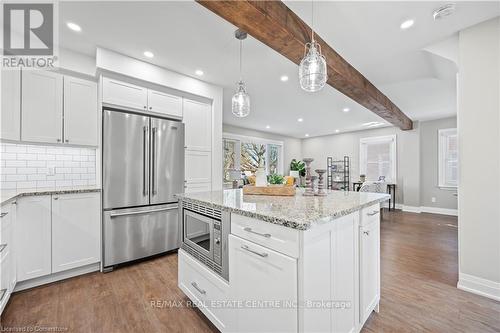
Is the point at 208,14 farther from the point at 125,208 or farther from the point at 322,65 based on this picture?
the point at 125,208

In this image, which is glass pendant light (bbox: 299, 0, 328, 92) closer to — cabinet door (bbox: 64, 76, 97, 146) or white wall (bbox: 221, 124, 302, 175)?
cabinet door (bbox: 64, 76, 97, 146)

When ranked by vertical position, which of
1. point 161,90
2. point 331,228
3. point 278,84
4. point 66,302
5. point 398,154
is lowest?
point 66,302

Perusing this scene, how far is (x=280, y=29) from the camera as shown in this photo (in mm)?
1778

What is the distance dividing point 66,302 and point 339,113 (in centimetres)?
568

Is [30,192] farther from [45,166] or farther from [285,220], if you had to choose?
[285,220]

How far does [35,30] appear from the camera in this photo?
86.6 inches

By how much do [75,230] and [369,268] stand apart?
2.94 metres

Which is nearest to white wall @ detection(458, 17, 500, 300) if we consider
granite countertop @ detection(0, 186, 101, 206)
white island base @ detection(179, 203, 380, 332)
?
white island base @ detection(179, 203, 380, 332)

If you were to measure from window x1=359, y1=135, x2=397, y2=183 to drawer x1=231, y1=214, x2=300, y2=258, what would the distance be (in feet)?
22.5

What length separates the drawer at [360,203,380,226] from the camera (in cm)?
153

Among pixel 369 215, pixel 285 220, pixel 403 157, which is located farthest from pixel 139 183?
pixel 403 157

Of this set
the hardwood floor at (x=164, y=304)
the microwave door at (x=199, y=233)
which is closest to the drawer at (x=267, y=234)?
the microwave door at (x=199, y=233)

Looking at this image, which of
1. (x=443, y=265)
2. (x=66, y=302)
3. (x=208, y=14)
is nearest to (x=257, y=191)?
(x=208, y=14)

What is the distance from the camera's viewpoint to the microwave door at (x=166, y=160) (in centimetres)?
285
